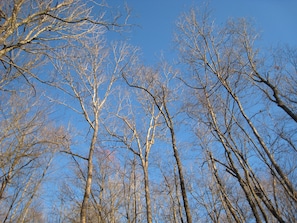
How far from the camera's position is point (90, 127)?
1212cm

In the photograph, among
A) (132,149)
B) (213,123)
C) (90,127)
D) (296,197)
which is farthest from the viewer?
(132,149)

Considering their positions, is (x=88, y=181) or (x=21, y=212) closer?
(x=88, y=181)

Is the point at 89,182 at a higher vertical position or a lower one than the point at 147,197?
lower

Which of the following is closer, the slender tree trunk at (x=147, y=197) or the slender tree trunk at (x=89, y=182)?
the slender tree trunk at (x=89, y=182)

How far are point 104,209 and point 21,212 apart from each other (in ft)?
16.4

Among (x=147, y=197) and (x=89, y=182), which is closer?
(x=89, y=182)

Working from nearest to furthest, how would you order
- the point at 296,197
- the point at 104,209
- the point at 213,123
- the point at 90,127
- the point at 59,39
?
the point at 59,39 < the point at 296,197 < the point at 213,123 < the point at 90,127 < the point at 104,209

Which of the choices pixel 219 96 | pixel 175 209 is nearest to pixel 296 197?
pixel 219 96

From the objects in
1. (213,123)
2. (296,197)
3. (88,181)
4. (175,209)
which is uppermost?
(175,209)

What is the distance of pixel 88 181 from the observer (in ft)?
31.8

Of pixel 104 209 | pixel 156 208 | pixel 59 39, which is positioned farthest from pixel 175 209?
pixel 59 39

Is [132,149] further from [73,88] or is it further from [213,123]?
[213,123]

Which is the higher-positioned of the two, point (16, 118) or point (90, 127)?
point (90, 127)

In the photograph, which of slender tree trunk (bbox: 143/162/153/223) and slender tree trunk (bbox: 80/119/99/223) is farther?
slender tree trunk (bbox: 143/162/153/223)
